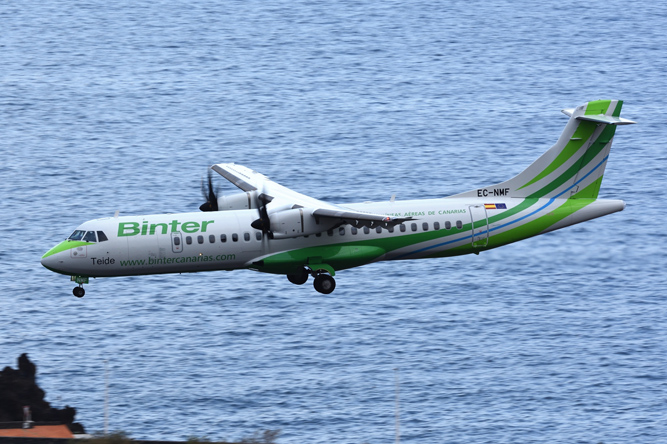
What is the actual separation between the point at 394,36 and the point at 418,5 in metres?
19.4

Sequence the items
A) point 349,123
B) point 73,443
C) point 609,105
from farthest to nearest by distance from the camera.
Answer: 1. point 349,123
2. point 609,105
3. point 73,443

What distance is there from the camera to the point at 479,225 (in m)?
58.7

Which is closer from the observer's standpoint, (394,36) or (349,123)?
(349,123)

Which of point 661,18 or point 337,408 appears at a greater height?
point 661,18

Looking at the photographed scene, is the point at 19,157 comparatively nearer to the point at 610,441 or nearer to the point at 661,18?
the point at 610,441

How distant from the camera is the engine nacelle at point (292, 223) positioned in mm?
54656

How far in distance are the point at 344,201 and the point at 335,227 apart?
186ft

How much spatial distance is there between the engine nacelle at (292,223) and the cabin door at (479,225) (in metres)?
9.28

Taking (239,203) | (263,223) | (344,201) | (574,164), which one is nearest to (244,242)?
(263,223)

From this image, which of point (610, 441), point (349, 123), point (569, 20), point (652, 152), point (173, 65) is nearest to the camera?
point (610, 441)

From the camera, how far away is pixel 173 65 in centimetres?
17250

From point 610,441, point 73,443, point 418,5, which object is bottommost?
point 610,441

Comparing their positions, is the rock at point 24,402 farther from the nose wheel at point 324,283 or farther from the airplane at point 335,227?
the nose wheel at point 324,283

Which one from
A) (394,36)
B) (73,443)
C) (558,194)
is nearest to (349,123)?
(394,36)
